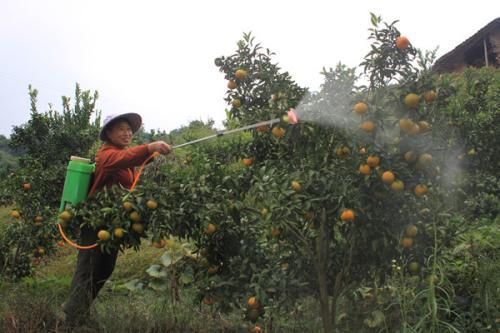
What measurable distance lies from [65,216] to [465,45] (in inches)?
642

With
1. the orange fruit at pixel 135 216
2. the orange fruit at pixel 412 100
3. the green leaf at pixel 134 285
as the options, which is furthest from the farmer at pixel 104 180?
the green leaf at pixel 134 285

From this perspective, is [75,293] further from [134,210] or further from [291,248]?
[291,248]

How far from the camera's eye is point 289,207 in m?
2.71

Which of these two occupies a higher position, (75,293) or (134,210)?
(134,210)

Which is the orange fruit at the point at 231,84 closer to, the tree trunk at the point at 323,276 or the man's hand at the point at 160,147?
the man's hand at the point at 160,147

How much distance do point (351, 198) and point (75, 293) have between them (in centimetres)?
200

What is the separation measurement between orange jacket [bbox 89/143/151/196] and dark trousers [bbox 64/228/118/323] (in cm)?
36

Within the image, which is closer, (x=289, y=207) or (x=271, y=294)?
(x=289, y=207)

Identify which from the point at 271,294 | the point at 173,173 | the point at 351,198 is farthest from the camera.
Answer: the point at 173,173

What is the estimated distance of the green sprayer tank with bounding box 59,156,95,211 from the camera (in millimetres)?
3350

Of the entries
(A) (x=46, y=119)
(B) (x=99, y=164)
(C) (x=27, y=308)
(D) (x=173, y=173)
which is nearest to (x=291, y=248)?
(D) (x=173, y=173)

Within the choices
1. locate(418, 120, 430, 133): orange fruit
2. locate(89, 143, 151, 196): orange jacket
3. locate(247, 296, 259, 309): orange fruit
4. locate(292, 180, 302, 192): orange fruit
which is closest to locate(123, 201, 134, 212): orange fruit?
locate(89, 143, 151, 196): orange jacket

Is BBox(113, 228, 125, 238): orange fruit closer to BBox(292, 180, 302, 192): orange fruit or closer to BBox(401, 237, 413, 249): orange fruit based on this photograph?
BBox(292, 180, 302, 192): orange fruit

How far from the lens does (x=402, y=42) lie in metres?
2.69
